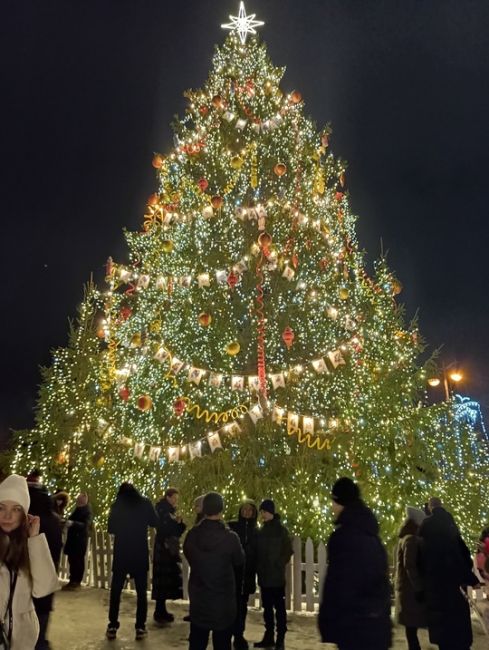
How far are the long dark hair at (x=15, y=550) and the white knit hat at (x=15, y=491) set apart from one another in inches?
6.4

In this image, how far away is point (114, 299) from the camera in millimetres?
14664

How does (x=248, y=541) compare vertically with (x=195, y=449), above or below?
below

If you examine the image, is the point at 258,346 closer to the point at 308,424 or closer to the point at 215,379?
the point at 215,379

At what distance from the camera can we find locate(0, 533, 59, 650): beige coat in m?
2.76

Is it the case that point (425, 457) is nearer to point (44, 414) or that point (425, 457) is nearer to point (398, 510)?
point (398, 510)

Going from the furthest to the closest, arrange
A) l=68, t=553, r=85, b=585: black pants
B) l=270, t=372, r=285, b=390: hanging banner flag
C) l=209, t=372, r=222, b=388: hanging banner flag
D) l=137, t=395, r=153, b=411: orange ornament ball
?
l=137, t=395, r=153, b=411: orange ornament ball, l=209, t=372, r=222, b=388: hanging banner flag, l=270, t=372, r=285, b=390: hanging banner flag, l=68, t=553, r=85, b=585: black pants

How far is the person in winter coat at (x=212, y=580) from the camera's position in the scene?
4.42 meters

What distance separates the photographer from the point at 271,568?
237 inches

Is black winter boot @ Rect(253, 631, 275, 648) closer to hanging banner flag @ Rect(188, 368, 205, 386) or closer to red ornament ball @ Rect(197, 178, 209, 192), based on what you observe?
hanging banner flag @ Rect(188, 368, 205, 386)

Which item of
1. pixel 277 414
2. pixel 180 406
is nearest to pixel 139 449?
pixel 180 406

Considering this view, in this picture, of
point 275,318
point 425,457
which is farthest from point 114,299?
point 425,457

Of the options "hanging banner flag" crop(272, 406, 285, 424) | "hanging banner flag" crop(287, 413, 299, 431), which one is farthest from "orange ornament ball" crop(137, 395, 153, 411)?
"hanging banner flag" crop(287, 413, 299, 431)

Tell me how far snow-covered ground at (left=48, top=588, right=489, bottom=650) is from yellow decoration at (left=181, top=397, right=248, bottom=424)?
3689mm

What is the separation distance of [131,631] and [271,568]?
211cm
